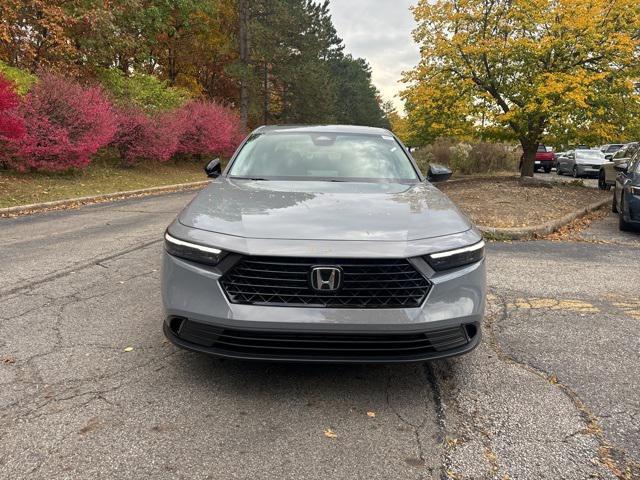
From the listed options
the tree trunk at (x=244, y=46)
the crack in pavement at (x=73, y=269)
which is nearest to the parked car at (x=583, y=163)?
the tree trunk at (x=244, y=46)

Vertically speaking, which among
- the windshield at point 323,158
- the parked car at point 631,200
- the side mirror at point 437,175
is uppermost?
the windshield at point 323,158

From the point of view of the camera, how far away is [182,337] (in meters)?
2.79

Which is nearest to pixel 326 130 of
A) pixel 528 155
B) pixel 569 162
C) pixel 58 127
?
pixel 58 127

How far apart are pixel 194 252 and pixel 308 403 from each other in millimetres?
1051

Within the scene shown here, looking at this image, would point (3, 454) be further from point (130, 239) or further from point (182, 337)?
point (130, 239)

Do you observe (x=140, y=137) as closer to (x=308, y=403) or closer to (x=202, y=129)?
(x=202, y=129)

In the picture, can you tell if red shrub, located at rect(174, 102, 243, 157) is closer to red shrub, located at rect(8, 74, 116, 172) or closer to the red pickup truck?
red shrub, located at rect(8, 74, 116, 172)

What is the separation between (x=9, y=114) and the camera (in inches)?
458

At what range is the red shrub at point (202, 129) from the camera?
2111 cm

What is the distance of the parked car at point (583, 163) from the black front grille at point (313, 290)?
23.2 m

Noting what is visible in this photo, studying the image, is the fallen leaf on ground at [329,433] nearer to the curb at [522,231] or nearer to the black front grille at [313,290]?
the black front grille at [313,290]

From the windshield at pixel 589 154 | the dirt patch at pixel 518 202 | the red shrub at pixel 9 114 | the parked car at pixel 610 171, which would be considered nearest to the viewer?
the dirt patch at pixel 518 202

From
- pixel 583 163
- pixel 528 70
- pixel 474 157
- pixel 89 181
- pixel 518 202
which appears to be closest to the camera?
pixel 518 202

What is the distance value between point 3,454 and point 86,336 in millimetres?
1465
